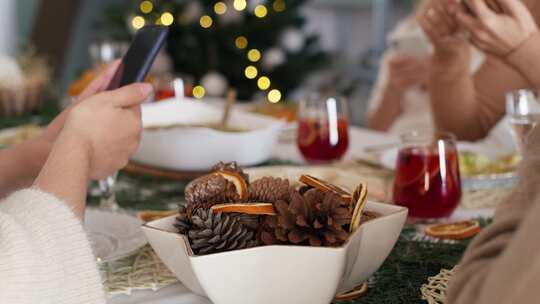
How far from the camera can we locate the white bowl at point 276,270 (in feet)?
2.12

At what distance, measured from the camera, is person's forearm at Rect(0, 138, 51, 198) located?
1.03 metres

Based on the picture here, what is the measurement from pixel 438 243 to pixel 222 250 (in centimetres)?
35

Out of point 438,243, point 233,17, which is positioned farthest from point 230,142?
point 233,17

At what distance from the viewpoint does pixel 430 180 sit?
101 cm

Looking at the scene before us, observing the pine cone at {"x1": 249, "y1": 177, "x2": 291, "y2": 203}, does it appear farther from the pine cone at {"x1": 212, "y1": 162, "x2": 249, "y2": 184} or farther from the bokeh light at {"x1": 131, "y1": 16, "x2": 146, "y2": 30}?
the bokeh light at {"x1": 131, "y1": 16, "x2": 146, "y2": 30}

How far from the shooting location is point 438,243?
93cm

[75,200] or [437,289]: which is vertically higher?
[75,200]

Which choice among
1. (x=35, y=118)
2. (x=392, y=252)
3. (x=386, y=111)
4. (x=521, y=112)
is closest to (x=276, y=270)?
(x=392, y=252)

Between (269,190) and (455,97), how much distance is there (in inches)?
42.2

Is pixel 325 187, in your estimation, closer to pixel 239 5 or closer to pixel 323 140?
pixel 323 140

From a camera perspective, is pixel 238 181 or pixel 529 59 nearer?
pixel 238 181

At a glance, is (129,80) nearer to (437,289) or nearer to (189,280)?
(189,280)

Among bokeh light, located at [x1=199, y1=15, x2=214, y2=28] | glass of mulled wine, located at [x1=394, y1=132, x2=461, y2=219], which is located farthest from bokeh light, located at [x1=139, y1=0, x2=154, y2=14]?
glass of mulled wine, located at [x1=394, y1=132, x2=461, y2=219]

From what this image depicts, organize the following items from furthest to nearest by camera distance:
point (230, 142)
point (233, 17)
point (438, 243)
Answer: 1. point (233, 17)
2. point (230, 142)
3. point (438, 243)
